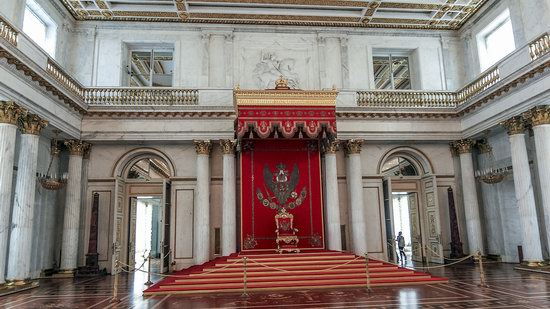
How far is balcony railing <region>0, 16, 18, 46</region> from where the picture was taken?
6527 mm

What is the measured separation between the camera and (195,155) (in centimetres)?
1044

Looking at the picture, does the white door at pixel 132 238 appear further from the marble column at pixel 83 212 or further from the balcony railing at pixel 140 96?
the balcony railing at pixel 140 96

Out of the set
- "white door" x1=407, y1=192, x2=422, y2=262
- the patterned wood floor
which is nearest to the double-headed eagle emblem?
Result: the patterned wood floor

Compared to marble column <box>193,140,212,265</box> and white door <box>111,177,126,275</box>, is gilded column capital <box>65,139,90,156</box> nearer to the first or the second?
white door <box>111,177,126,275</box>

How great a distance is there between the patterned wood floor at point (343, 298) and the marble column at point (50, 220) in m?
2.20

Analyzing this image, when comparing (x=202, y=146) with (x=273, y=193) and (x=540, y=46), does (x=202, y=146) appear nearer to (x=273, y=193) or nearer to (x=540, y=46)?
(x=273, y=193)

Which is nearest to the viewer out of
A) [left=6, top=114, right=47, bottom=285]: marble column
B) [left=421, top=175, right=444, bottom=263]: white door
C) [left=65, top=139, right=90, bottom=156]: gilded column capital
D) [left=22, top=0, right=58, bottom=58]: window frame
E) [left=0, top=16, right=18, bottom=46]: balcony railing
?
[left=0, top=16, right=18, bottom=46]: balcony railing

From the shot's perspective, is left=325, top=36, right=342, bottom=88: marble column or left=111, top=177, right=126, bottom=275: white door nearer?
left=111, top=177, right=126, bottom=275: white door

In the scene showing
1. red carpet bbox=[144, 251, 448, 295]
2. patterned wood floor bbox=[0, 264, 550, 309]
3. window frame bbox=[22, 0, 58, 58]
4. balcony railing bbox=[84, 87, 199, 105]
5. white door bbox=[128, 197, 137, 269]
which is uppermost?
window frame bbox=[22, 0, 58, 58]

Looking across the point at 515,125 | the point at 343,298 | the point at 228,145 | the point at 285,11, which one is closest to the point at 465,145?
the point at 515,125

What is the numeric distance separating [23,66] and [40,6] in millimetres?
3052

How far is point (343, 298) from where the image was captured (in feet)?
18.4

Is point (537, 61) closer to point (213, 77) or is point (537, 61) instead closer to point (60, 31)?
point (213, 77)

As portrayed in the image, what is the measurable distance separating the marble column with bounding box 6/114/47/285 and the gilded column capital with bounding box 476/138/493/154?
10.6 meters
